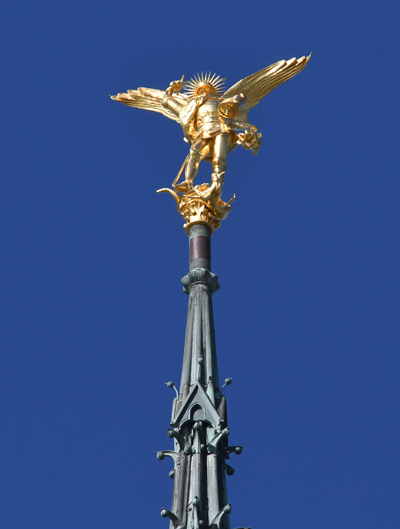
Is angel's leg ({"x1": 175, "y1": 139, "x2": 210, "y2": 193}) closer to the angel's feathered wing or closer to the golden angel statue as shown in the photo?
the golden angel statue

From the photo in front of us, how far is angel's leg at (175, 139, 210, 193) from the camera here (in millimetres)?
26359

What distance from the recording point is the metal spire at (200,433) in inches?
781

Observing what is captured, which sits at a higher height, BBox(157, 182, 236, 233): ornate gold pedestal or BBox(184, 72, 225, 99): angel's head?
BBox(184, 72, 225, 99): angel's head

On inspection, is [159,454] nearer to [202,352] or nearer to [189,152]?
[202,352]

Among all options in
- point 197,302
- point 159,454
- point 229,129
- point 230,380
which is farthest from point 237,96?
point 159,454

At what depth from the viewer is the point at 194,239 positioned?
997 inches

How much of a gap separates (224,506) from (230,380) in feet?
9.68

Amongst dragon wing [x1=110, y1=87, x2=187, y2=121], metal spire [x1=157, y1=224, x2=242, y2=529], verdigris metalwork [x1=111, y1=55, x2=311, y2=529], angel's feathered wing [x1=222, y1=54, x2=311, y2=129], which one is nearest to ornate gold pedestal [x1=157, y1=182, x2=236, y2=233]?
verdigris metalwork [x1=111, y1=55, x2=311, y2=529]

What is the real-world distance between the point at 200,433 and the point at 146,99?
461 inches

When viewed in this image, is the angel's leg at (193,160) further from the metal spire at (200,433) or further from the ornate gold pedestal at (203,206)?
the metal spire at (200,433)

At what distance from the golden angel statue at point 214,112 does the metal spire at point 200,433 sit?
359 centimetres

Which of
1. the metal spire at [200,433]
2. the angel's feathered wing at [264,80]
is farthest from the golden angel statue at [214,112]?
the metal spire at [200,433]

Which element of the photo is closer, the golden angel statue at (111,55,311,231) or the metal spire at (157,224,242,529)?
the metal spire at (157,224,242,529)

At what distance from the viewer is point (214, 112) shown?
2780 centimetres
